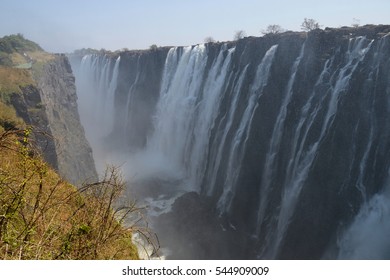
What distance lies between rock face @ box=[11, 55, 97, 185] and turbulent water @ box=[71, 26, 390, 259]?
4.76 metres

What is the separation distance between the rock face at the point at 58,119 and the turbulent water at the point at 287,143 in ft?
15.6

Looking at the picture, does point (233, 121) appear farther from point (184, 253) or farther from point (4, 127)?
point (4, 127)

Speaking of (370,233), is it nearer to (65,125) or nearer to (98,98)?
(65,125)

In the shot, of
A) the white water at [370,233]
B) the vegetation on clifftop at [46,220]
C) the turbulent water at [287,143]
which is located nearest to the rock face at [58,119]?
the turbulent water at [287,143]

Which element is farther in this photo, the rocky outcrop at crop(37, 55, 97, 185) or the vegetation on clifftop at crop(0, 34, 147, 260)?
the rocky outcrop at crop(37, 55, 97, 185)

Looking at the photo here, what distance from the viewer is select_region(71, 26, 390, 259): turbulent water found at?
1789cm

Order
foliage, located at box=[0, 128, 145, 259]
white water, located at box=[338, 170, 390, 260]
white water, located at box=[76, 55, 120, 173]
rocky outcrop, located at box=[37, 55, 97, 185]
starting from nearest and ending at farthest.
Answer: foliage, located at box=[0, 128, 145, 259], white water, located at box=[338, 170, 390, 260], rocky outcrop, located at box=[37, 55, 97, 185], white water, located at box=[76, 55, 120, 173]

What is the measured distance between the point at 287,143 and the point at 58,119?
17.0 m

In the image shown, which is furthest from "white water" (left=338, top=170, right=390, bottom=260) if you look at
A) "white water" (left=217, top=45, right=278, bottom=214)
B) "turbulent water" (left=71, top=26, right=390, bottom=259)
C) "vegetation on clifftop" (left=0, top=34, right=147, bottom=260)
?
"vegetation on clifftop" (left=0, top=34, right=147, bottom=260)

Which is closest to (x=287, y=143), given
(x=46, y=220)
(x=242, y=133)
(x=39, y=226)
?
(x=242, y=133)

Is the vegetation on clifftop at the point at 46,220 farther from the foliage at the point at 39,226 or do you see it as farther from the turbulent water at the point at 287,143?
the turbulent water at the point at 287,143

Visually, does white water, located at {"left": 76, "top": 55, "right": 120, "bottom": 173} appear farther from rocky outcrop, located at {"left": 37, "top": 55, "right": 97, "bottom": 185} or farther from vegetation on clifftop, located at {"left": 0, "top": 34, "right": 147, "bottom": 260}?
vegetation on clifftop, located at {"left": 0, "top": 34, "right": 147, "bottom": 260}

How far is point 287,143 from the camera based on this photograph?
22016 millimetres
